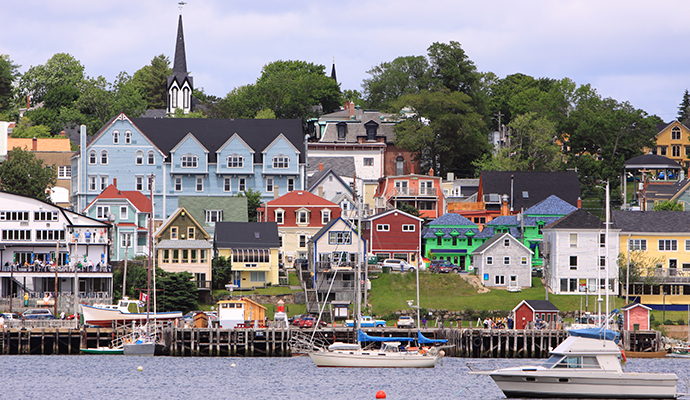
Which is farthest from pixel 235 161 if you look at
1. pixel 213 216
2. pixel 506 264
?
pixel 506 264

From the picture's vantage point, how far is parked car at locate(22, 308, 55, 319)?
79.6 meters

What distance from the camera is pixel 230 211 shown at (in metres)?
105

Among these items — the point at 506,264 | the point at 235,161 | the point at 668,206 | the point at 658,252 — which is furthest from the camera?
the point at 235,161

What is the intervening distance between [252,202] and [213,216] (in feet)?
20.6

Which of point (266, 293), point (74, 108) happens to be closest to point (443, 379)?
point (266, 293)

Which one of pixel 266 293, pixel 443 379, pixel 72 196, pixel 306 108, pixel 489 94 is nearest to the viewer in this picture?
pixel 443 379

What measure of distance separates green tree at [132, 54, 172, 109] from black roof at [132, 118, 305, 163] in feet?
166

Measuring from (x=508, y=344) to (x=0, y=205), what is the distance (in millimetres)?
46089

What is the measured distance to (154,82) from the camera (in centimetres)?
17238

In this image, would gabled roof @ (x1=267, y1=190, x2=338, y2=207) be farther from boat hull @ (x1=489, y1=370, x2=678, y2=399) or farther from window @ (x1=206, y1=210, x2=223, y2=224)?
boat hull @ (x1=489, y1=370, x2=678, y2=399)

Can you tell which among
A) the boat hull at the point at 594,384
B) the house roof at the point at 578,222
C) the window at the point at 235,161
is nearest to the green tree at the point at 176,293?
the window at the point at 235,161

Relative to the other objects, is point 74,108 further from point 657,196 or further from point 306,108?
point 657,196

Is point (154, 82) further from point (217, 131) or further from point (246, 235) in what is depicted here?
point (246, 235)

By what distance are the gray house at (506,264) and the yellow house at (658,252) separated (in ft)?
27.2
